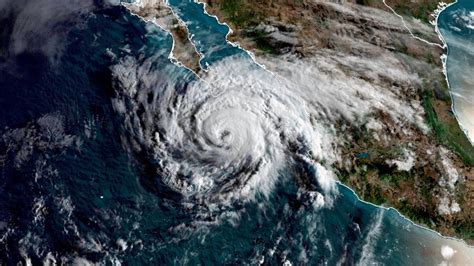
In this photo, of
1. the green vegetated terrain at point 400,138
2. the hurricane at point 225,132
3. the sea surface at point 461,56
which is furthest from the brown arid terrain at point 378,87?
the hurricane at point 225,132

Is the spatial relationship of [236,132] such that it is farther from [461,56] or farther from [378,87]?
[461,56]

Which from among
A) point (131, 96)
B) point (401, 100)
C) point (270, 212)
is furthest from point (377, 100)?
point (131, 96)

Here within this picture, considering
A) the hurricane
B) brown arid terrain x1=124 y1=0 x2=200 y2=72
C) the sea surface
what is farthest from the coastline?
brown arid terrain x1=124 y1=0 x2=200 y2=72

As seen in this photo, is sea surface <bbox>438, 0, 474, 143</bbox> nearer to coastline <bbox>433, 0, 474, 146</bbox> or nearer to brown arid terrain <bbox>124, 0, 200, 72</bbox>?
coastline <bbox>433, 0, 474, 146</bbox>

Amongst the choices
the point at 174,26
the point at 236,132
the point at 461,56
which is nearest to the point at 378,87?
the point at 461,56

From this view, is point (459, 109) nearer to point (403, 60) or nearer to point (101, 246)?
point (403, 60)

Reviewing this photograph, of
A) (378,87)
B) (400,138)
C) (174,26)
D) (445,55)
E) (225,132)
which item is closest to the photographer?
(225,132)

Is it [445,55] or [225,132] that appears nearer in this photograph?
[225,132]

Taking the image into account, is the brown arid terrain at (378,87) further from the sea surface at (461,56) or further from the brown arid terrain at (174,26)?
the sea surface at (461,56)
